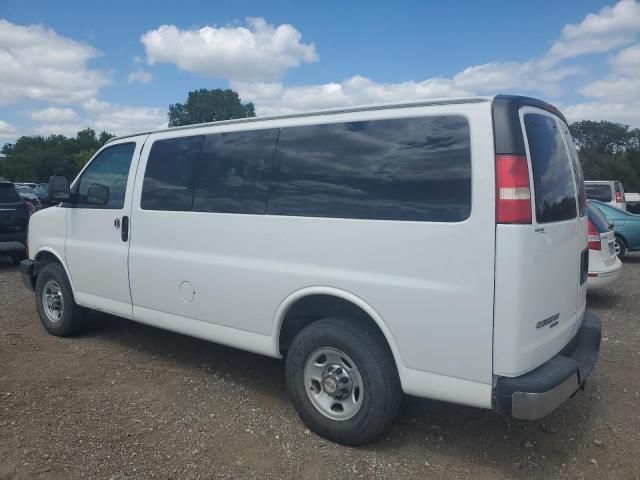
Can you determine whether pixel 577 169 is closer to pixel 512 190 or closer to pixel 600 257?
pixel 512 190

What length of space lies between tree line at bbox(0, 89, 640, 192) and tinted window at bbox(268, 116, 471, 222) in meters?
49.0

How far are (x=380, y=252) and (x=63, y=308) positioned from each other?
12.9ft

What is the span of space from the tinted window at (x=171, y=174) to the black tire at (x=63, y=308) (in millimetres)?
1616

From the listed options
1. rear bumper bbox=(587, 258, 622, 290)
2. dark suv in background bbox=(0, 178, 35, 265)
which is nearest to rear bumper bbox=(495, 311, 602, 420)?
rear bumper bbox=(587, 258, 622, 290)

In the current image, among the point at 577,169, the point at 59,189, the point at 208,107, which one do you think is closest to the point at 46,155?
the point at 208,107

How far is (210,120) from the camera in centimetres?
4888

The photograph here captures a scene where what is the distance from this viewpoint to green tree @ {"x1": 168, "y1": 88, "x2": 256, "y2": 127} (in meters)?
66.8

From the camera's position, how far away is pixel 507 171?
2.79 m

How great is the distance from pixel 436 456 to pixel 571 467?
799 millimetres

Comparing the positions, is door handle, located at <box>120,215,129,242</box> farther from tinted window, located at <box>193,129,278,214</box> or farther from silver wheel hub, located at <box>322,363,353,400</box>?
silver wheel hub, located at <box>322,363,353,400</box>

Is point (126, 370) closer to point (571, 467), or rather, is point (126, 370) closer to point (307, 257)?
point (307, 257)

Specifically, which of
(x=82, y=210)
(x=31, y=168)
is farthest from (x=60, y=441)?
(x=31, y=168)

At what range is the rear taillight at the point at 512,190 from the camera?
2764 millimetres

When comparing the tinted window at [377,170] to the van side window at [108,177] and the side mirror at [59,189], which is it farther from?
the side mirror at [59,189]
